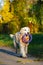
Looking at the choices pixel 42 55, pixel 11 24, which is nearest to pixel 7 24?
pixel 11 24

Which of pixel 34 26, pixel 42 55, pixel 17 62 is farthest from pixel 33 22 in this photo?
pixel 17 62

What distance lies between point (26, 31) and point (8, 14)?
1982 centimetres

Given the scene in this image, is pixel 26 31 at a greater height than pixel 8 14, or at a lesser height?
greater

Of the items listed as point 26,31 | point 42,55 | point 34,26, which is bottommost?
point 34,26

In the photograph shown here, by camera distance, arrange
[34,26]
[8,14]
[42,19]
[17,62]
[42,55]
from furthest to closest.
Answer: [34,26], [8,14], [42,19], [42,55], [17,62]

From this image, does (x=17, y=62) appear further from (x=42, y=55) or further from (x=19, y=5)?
(x=19, y=5)

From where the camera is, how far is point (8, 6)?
32.6m

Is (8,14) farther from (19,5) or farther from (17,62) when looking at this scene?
(17,62)

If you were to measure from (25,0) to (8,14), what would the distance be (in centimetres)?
254

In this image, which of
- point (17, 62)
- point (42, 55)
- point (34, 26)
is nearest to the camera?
point (17, 62)

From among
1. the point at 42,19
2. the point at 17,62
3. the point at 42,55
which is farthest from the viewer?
the point at 42,19

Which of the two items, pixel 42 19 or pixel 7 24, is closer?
pixel 42 19

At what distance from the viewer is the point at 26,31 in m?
11.9

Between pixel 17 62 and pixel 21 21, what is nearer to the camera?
pixel 17 62
